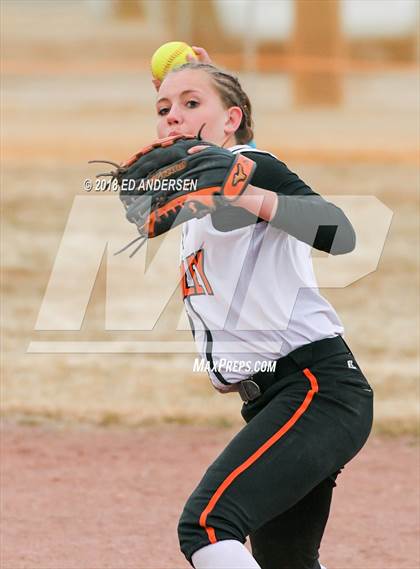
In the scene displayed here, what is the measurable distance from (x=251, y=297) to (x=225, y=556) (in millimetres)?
725

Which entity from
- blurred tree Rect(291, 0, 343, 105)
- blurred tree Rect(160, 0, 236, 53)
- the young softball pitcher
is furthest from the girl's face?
blurred tree Rect(160, 0, 236, 53)

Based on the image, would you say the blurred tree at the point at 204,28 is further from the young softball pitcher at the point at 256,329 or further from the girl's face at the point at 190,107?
the young softball pitcher at the point at 256,329

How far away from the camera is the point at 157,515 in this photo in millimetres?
5480

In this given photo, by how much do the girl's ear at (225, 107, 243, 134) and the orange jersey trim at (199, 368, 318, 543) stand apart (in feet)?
2.58

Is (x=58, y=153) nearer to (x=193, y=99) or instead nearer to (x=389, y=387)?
(x=389, y=387)

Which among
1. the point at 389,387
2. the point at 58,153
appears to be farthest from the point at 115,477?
the point at 58,153

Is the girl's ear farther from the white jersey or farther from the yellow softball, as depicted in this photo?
the yellow softball

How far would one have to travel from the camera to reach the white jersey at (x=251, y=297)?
10.2 feet

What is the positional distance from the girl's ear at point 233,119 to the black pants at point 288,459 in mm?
720

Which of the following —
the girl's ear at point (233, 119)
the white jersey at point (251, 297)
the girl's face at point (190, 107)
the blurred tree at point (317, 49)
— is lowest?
the blurred tree at point (317, 49)

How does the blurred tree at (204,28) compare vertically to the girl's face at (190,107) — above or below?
below

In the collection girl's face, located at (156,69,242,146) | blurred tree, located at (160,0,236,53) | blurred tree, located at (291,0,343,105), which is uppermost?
girl's face, located at (156,69,242,146)

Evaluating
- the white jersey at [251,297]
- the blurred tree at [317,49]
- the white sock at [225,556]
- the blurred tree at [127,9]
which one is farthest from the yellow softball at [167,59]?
the blurred tree at [127,9]

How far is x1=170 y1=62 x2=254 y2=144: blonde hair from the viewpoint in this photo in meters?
3.35
